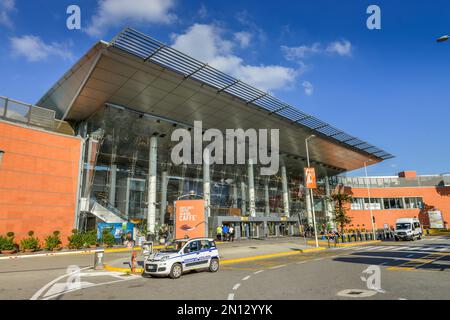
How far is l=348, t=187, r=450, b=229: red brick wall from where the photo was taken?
205 feet

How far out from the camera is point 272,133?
42.2m

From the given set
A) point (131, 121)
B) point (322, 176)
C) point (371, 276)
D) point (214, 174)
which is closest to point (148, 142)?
point (131, 121)

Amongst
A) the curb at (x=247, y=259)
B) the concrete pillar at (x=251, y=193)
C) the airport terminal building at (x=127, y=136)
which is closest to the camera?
the curb at (x=247, y=259)

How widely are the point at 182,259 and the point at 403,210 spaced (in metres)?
64.5

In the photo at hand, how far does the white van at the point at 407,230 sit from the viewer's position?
34.4 metres

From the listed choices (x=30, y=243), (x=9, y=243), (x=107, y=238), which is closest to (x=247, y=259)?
(x=107, y=238)

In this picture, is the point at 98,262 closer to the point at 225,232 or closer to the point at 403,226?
the point at 225,232

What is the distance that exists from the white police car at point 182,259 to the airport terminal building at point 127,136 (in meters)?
16.3

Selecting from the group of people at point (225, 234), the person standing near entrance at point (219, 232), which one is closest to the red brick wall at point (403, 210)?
the group of people at point (225, 234)

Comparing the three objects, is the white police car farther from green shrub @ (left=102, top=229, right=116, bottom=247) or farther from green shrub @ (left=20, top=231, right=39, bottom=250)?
green shrub @ (left=102, top=229, right=116, bottom=247)

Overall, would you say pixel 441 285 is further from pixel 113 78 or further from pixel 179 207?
pixel 113 78

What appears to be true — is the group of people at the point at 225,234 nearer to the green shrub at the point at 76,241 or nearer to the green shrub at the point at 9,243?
the green shrub at the point at 76,241

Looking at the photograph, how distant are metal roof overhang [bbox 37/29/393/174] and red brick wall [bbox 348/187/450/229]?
30.4m

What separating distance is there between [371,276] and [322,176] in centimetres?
6107
